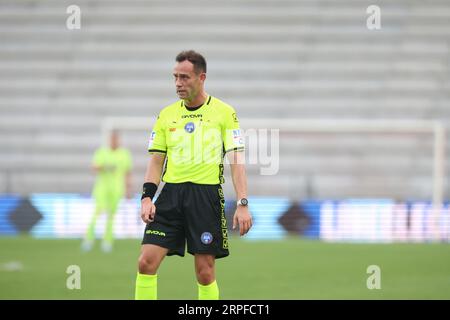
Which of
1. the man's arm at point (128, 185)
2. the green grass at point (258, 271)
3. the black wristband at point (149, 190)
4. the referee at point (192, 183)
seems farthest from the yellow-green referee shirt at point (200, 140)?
the man's arm at point (128, 185)

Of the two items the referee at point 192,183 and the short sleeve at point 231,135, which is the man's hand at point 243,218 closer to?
the referee at point 192,183

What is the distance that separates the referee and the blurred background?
11971mm

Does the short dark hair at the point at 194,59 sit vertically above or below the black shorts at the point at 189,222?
above

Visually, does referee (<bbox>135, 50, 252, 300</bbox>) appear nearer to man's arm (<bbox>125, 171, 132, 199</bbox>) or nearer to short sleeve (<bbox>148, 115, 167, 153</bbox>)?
short sleeve (<bbox>148, 115, 167, 153</bbox>)

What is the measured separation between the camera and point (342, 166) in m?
22.1

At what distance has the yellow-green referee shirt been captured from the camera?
6430 millimetres

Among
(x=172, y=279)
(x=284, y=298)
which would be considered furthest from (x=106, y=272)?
(x=284, y=298)

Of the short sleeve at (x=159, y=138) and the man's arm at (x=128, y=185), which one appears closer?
the short sleeve at (x=159, y=138)

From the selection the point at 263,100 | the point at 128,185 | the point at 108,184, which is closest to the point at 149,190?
the point at 108,184

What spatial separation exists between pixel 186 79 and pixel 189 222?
1.07 meters

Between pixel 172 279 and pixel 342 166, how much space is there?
1237 cm

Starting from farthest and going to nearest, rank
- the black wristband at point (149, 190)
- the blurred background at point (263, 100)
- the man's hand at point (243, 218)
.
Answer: the blurred background at point (263, 100), the black wristband at point (149, 190), the man's hand at point (243, 218)

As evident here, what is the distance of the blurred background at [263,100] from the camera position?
62.0ft
